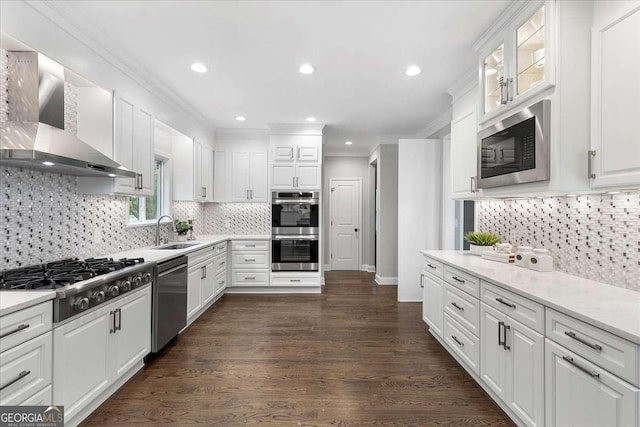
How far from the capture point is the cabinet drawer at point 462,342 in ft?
7.27

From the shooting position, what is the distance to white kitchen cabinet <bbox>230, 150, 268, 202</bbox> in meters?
5.14

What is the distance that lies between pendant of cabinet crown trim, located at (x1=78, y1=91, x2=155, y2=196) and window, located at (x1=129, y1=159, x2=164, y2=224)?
0.29 m

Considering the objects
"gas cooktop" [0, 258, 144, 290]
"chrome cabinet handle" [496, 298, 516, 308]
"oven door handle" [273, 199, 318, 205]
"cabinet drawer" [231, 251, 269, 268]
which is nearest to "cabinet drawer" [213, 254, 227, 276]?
"cabinet drawer" [231, 251, 269, 268]

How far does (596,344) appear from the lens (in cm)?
125

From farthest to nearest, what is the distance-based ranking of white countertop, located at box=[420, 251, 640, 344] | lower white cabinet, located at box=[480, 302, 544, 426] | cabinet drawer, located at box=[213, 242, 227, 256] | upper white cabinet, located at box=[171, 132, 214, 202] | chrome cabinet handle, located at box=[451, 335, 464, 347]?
upper white cabinet, located at box=[171, 132, 214, 202]
cabinet drawer, located at box=[213, 242, 227, 256]
chrome cabinet handle, located at box=[451, 335, 464, 347]
lower white cabinet, located at box=[480, 302, 544, 426]
white countertop, located at box=[420, 251, 640, 344]

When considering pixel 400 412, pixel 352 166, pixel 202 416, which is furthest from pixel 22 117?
pixel 352 166

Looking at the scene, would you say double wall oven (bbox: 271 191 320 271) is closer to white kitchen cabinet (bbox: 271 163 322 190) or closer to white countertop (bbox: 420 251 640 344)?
white kitchen cabinet (bbox: 271 163 322 190)

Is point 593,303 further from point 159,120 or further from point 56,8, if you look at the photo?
point 159,120

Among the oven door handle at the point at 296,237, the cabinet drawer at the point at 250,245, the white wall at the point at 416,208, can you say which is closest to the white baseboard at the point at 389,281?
the white wall at the point at 416,208

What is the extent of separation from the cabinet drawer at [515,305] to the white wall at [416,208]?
7.66 ft

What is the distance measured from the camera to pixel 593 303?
1.45 meters

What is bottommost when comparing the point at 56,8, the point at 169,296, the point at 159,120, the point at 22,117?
the point at 169,296

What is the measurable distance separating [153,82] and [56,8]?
1.14 meters

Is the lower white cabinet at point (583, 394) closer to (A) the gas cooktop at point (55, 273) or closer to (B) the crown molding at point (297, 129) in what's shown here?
(A) the gas cooktop at point (55, 273)
